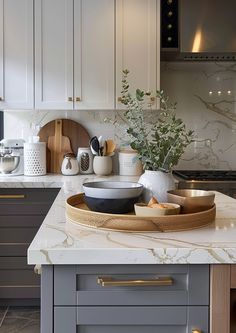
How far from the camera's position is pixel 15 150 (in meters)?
3.33

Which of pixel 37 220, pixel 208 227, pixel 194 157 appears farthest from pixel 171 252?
pixel 194 157

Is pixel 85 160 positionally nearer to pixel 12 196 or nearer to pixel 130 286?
pixel 12 196

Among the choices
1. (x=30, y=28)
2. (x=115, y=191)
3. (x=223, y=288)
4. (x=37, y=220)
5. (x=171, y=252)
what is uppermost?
(x=30, y=28)

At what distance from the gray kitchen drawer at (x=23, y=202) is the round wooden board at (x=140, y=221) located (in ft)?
5.01

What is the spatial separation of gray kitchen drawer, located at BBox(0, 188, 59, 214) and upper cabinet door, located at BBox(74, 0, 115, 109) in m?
0.80

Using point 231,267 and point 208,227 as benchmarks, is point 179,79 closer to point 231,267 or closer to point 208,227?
point 208,227

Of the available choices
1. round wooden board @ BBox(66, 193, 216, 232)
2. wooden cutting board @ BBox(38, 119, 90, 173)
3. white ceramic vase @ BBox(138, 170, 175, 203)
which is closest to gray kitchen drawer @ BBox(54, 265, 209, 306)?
round wooden board @ BBox(66, 193, 216, 232)

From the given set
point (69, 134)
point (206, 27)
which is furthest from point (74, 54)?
point (206, 27)

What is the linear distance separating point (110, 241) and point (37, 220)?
180cm

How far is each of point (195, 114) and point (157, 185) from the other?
215 centimetres

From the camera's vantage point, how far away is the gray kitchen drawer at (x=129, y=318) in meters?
1.09

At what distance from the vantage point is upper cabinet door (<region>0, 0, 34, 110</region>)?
3123mm

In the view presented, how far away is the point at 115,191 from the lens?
4.56 ft

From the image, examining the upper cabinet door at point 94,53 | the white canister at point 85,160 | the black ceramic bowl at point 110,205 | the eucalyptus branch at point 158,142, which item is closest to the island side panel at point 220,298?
the black ceramic bowl at point 110,205
